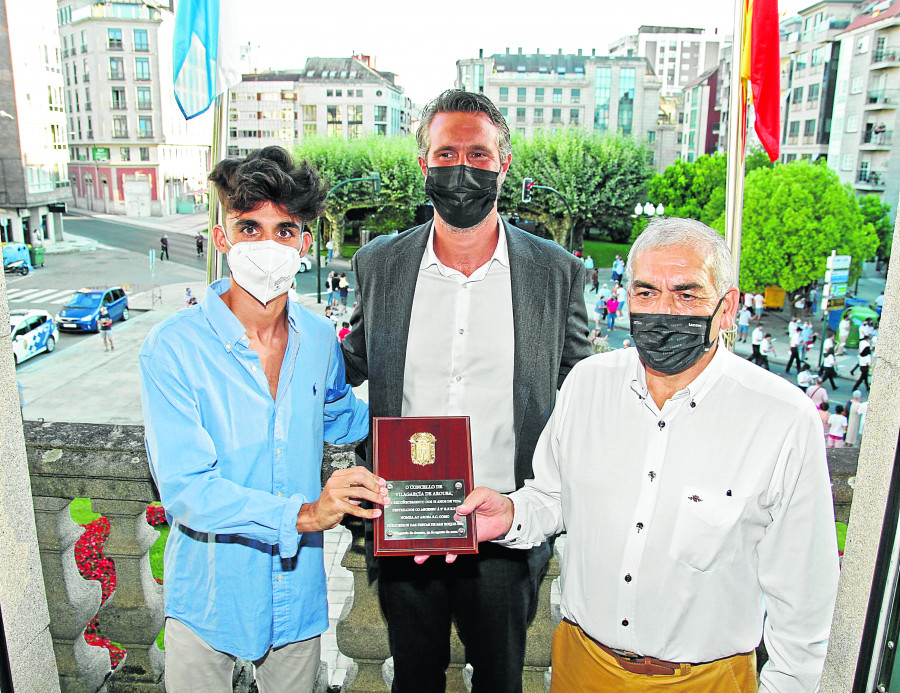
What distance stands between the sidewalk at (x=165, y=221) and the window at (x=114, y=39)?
654 inches

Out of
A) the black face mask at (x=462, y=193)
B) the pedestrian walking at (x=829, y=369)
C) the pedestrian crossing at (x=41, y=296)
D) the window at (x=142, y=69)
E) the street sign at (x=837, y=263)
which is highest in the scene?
the window at (x=142, y=69)

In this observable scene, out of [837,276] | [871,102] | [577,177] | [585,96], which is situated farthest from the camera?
[585,96]

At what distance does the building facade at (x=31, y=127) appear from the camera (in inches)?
1941

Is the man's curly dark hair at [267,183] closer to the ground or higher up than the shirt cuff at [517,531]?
higher up

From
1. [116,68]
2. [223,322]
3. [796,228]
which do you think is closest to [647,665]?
[223,322]

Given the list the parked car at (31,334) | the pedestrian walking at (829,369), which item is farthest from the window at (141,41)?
the pedestrian walking at (829,369)

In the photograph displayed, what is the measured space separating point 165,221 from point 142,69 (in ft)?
50.9

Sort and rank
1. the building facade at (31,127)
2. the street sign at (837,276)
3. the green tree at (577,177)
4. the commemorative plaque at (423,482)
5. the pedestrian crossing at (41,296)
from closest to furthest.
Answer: the commemorative plaque at (423,482) → the street sign at (837,276) → the pedestrian crossing at (41,296) → the green tree at (577,177) → the building facade at (31,127)

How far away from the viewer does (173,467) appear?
2.28 m

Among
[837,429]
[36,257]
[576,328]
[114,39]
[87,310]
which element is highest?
[114,39]

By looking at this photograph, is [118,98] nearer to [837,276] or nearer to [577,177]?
[577,177]

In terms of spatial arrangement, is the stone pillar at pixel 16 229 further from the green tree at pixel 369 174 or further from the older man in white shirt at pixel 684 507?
the older man in white shirt at pixel 684 507

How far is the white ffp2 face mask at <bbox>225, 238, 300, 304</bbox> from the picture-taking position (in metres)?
2.66

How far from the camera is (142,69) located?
237 feet
